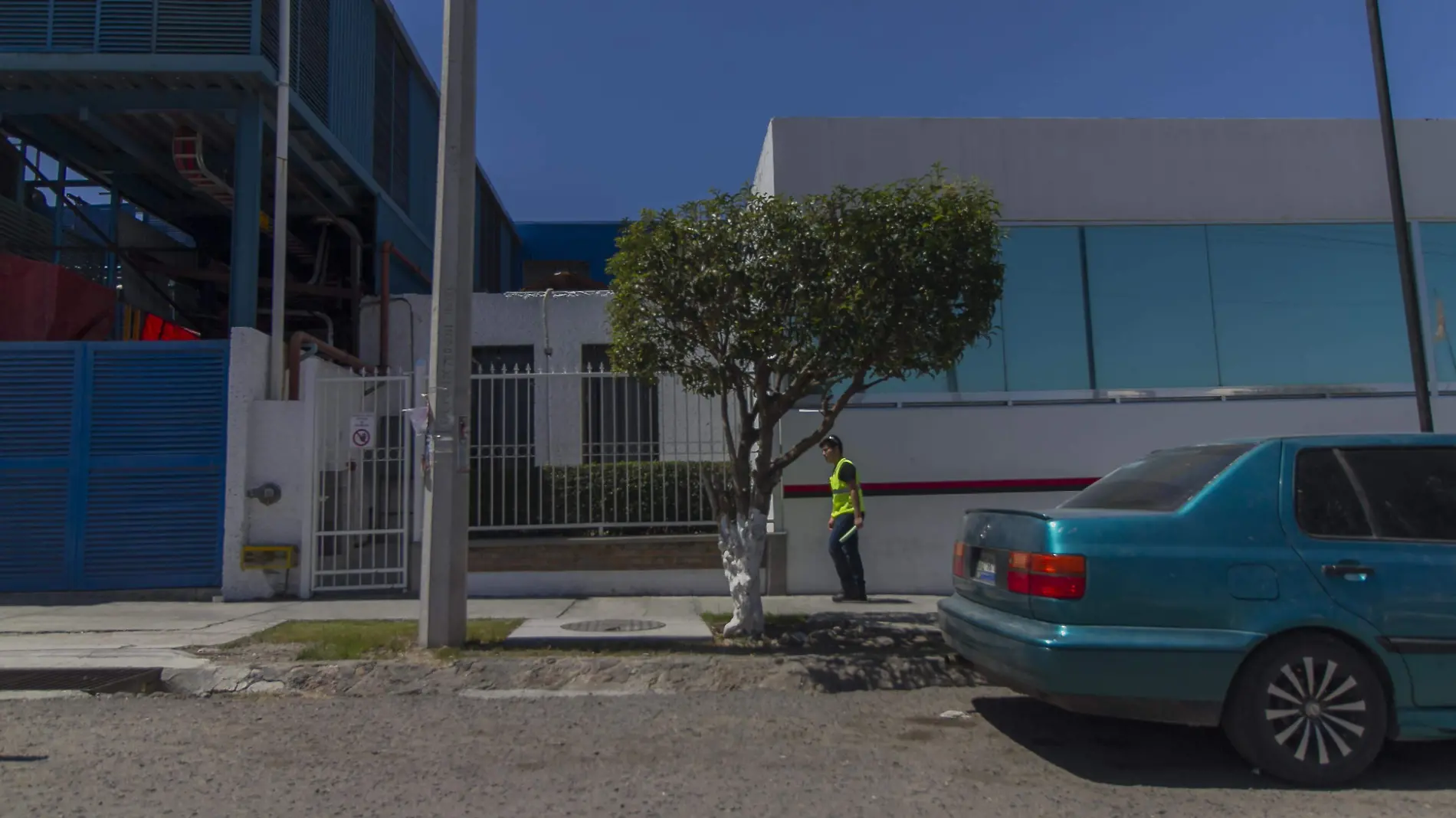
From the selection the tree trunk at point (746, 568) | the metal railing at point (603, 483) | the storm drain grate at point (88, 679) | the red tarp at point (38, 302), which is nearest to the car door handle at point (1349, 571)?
the tree trunk at point (746, 568)

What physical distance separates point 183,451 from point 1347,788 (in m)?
9.56

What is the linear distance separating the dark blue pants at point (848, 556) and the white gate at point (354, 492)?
4100 millimetres

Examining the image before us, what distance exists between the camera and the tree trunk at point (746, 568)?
7438mm

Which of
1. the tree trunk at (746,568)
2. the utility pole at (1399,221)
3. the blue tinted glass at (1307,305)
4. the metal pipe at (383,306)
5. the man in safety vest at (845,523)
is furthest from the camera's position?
the metal pipe at (383,306)

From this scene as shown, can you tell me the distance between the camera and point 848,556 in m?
9.22

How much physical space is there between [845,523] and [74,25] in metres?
8.89

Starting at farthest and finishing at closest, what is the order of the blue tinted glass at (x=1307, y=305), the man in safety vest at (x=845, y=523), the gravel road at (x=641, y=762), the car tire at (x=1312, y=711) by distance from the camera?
the blue tinted glass at (x=1307, y=305) < the man in safety vest at (x=845, y=523) < the car tire at (x=1312, y=711) < the gravel road at (x=641, y=762)

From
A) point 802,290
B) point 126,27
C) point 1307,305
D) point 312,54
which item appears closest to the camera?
point 802,290

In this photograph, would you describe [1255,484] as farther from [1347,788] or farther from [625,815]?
[625,815]

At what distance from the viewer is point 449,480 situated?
23.4 feet

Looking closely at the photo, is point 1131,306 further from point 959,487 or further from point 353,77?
point 353,77

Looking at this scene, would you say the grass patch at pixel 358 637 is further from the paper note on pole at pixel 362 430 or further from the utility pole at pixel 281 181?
the utility pole at pixel 281 181

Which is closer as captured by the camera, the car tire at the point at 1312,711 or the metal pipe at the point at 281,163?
the car tire at the point at 1312,711

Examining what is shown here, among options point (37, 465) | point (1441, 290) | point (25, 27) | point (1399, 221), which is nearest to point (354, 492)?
point (37, 465)
